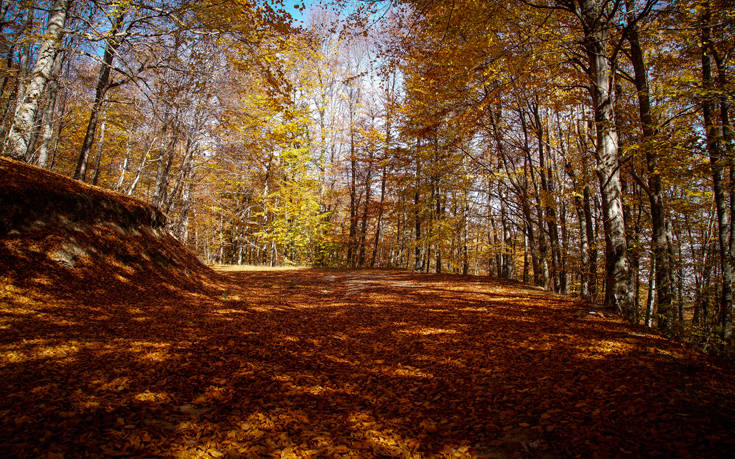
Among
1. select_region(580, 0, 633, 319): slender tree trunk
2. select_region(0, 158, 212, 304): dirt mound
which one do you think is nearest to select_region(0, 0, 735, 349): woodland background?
select_region(580, 0, 633, 319): slender tree trunk

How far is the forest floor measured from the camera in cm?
207

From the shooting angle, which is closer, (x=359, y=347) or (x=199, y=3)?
(x=359, y=347)

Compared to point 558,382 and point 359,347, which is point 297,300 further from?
point 558,382

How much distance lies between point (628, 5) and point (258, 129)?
15.8 meters

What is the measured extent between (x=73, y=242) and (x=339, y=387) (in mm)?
5574

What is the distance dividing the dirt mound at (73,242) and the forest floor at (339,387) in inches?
16.3

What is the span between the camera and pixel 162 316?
4695 mm

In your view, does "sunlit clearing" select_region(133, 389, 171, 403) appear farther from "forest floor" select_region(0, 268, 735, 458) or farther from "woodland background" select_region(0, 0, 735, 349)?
"woodland background" select_region(0, 0, 735, 349)

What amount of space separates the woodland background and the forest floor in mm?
3132

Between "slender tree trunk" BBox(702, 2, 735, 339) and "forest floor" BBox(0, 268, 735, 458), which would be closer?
"forest floor" BBox(0, 268, 735, 458)

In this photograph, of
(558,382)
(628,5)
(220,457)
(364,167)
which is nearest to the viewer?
(220,457)

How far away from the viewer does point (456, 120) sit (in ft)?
27.9

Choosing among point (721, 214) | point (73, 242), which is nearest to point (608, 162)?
point (721, 214)

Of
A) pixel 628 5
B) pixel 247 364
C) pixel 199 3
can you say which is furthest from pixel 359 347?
pixel 199 3
